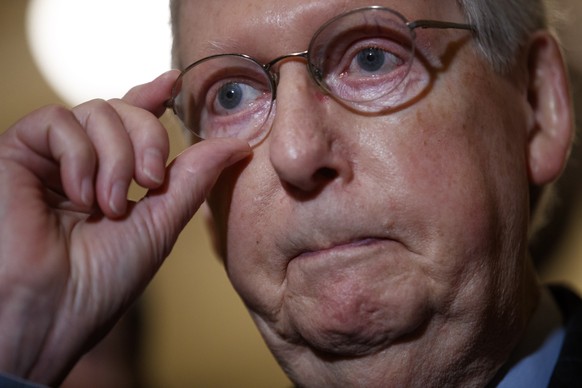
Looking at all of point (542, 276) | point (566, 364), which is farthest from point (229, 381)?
point (566, 364)

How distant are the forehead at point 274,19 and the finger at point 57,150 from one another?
0.35 metres

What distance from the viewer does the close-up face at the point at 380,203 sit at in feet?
4.41

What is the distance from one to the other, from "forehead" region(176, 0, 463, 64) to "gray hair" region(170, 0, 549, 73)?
0.04 m

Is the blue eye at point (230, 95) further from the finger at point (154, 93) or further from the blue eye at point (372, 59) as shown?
the blue eye at point (372, 59)

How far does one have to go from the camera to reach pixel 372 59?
4.81 feet

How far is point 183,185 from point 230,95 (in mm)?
258

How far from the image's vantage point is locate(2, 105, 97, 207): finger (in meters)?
1.35

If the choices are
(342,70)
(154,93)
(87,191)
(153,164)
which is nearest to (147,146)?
(153,164)

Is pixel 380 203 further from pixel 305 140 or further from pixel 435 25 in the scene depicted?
pixel 435 25

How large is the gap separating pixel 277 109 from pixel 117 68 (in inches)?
82.9

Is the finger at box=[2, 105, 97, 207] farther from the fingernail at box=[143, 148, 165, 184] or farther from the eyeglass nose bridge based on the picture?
the eyeglass nose bridge

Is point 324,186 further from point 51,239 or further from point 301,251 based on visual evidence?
point 51,239

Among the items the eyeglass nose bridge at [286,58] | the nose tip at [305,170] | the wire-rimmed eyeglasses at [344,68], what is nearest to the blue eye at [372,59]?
the wire-rimmed eyeglasses at [344,68]

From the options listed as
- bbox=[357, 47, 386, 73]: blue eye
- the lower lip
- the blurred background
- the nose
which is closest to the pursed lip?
the lower lip
